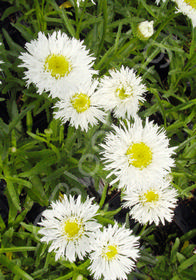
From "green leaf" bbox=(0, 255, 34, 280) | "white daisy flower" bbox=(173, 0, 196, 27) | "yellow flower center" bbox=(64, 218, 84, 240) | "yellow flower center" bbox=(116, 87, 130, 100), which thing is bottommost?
"green leaf" bbox=(0, 255, 34, 280)

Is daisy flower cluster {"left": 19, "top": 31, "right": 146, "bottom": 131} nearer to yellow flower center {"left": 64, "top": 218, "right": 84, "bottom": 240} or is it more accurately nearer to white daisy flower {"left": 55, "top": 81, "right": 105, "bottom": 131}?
white daisy flower {"left": 55, "top": 81, "right": 105, "bottom": 131}

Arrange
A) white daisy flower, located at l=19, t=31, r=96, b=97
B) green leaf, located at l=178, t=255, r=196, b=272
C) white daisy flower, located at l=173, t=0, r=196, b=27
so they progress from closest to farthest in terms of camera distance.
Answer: white daisy flower, located at l=19, t=31, r=96, b=97 → white daisy flower, located at l=173, t=0, r=196, b=27 → green leaf, located at l=178, t=255, r=196, b=272

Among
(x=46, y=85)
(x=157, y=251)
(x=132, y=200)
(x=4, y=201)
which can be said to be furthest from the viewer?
(x=157, y=251)

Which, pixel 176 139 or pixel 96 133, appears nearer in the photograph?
pixel 96 133

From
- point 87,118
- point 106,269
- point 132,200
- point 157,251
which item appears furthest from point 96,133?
point 157,251

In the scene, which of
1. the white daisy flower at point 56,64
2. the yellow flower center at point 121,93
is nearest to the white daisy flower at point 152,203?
the yellow flower center at point 121,93

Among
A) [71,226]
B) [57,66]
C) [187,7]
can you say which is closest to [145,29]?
[187,7]

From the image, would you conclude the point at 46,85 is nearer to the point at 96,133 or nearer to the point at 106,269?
the point at 96,133

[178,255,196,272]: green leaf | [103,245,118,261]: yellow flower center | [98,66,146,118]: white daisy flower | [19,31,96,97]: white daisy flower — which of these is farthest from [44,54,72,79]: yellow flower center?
[178,255,196,272]: green leaf
